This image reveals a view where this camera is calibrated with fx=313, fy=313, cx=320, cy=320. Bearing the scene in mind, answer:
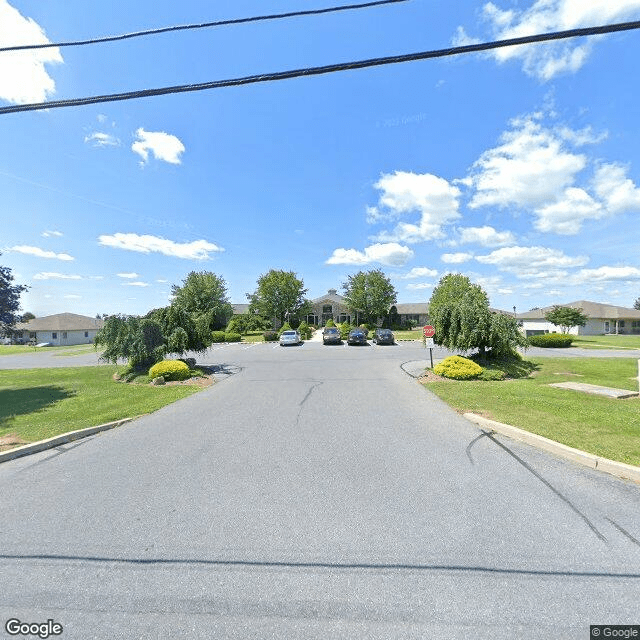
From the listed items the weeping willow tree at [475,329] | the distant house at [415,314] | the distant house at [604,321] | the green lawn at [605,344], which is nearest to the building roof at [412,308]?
the distant house at [415,314]

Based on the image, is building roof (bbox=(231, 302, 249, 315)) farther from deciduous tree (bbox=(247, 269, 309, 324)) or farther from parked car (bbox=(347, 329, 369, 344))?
parked car (bbox=(347, 329, 369, 344))

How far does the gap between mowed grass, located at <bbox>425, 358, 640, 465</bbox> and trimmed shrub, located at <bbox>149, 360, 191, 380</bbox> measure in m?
9.33

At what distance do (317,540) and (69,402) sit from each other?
9678mm

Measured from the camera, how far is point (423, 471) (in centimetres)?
455

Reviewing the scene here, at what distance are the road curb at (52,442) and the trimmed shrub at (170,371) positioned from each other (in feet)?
17.3

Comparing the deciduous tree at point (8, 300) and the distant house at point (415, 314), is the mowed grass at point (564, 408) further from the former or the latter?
the distant house at point (415, 314)

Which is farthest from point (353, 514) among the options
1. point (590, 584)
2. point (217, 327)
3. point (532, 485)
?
point (217, 327)

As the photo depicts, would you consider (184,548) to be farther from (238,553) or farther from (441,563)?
(441,563)

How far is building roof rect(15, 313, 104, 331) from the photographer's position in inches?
2071

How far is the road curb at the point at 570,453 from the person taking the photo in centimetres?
423

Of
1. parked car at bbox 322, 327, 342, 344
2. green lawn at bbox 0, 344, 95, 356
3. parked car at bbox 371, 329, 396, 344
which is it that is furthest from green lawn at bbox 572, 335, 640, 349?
green lawn at bbox 0, 344, 95, 356

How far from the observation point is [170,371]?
12.3 metres

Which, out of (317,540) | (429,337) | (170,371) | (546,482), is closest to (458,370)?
(429,337)

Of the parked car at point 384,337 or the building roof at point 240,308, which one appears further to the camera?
the building roof at point 240,308
